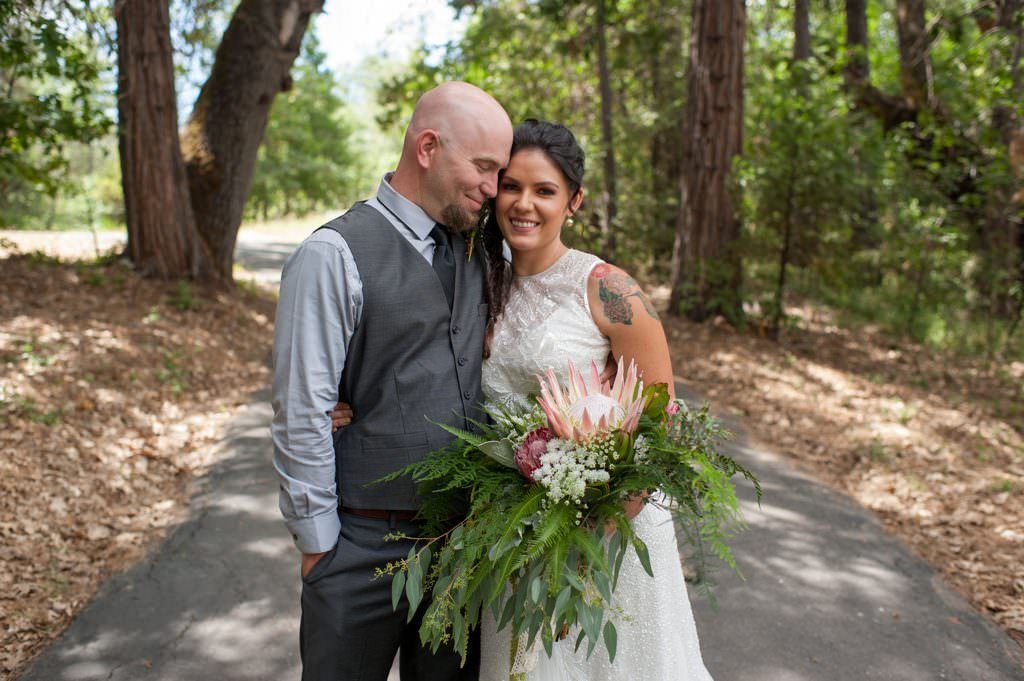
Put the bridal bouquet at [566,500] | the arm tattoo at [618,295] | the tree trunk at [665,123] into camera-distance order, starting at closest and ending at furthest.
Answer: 1. the bridal bouquet at [566,500]
2. the arm tattoo at [618,295]
3. the tree trunk at [665,123]

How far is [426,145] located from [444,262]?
1.27ft

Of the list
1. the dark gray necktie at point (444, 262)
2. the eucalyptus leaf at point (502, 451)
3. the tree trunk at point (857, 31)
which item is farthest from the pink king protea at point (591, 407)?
the tree trunk at point (857, 31)


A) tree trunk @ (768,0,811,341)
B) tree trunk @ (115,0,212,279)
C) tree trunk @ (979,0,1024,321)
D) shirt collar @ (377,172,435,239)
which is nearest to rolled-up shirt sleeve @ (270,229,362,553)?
shirt collar @ (377,172,435,239)

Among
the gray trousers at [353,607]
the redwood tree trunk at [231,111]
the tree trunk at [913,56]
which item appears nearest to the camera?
the gray trousers at [353,607]

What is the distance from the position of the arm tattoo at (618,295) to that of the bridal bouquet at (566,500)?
37cm

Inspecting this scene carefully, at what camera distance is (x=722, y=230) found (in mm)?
11500

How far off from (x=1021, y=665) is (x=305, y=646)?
3.61 metres

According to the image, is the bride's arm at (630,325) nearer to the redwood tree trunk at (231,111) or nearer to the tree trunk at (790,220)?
the tree trunk at (790,220)

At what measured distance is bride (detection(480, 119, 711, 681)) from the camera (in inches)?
105

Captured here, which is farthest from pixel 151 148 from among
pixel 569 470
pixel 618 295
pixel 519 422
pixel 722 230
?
pixel 569 470

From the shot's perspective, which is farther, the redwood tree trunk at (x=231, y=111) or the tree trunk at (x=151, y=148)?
the redwood tree trunk at (x=231, y=111)

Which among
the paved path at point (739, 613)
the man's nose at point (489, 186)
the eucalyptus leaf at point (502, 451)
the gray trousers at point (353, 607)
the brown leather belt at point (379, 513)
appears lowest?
the paved path at point (739, 613)

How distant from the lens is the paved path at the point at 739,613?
3.82m

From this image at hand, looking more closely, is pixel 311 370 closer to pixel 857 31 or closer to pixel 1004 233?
pixel 1004 233
